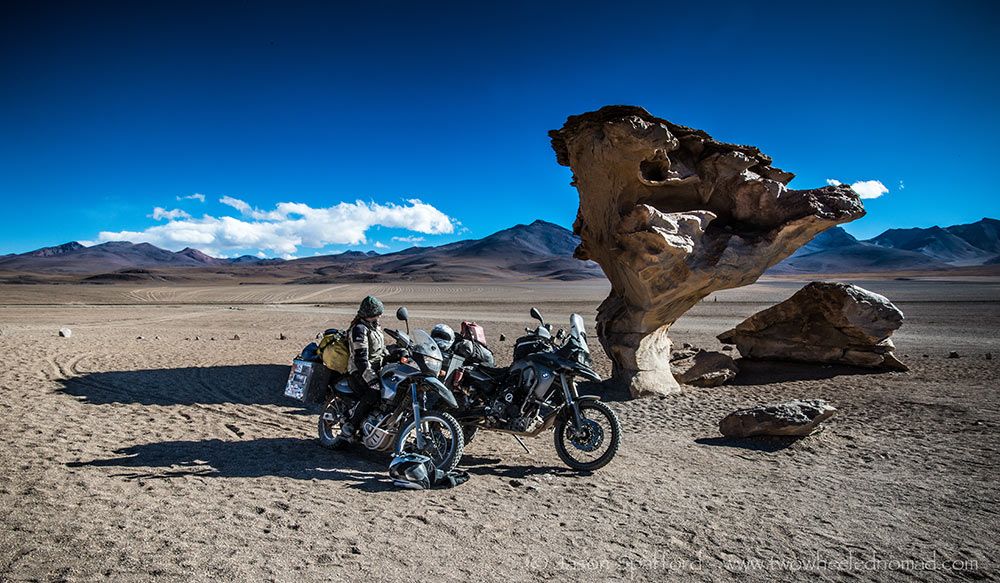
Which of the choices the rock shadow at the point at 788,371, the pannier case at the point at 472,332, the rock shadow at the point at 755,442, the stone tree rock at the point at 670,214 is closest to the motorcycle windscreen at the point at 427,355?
the pannier case at the point at 472,332

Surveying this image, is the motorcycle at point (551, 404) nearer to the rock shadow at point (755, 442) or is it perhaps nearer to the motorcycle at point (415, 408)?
the motorcycle at point (415, 408)

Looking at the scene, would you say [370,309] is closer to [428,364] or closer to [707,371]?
[428,364]

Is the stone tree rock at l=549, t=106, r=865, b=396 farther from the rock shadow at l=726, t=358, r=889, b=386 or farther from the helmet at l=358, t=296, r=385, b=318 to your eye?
the helmet at l=358, t=296, r=385, b=318

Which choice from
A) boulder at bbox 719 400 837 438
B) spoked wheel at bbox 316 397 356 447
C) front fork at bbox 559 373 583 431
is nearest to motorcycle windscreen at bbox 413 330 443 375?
front fork at bbox 559 373 583 431

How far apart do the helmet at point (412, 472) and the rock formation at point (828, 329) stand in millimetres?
9605

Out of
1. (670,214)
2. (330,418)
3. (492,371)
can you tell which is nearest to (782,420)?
(492,371)

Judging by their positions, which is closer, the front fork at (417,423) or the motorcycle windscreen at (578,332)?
the front fork at (417,423)

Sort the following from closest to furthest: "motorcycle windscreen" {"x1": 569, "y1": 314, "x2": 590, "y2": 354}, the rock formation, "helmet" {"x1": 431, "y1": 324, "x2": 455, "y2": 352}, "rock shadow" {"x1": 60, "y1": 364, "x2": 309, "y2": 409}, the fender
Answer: the fender, "motorcycle windscreen" {"x1": 569, "y1": 314, "x2": 590, "y2": 354}, "helmet" {"x1": 431, "y1": 324, "x2": 455, "y2": 352}, "rock shadow" {"x1": 60, "y1": 364, "x2": 309, "y2": 409}, the rock formation

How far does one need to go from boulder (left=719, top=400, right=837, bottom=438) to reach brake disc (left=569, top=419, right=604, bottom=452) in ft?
7.61

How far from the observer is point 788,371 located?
431 inches

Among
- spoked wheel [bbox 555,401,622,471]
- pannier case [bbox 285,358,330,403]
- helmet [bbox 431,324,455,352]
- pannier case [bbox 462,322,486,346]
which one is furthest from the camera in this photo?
pannier case [bbox 462,322,486,346]

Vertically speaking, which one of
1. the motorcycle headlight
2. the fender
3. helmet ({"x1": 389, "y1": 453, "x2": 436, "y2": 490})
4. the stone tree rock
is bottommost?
helmet ({"x1": 389, "y1": 453, "x2": 436, "y2": 490})

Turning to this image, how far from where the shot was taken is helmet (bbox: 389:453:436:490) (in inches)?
175

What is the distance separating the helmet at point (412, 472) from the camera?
444cm
